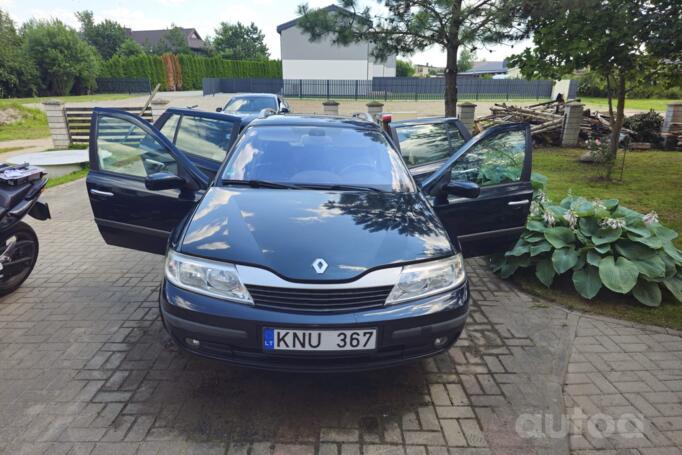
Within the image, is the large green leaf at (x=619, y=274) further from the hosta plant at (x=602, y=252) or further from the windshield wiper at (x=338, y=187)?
the windshield wiper at (x=338, y=187)

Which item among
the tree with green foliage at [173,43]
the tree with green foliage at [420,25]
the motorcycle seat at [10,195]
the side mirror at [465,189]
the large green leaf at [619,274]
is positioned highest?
the tree with green foliage at [173,43]

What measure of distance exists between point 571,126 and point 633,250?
36.2 feet

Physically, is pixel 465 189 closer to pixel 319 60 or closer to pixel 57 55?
pixel 57 55

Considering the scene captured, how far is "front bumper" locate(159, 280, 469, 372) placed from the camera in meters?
2.28

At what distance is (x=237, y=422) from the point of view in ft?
8.17

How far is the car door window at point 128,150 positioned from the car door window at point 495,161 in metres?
2.64

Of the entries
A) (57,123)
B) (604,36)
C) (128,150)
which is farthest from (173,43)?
(128,150)

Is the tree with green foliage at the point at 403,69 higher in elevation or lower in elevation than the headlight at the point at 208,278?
higher

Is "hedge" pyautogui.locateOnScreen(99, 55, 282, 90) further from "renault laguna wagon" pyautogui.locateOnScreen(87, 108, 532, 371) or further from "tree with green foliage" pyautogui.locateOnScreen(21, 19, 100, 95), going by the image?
"renault laguna wagon" pyautogui.locateOnScreen(87, 108, 532, 371)

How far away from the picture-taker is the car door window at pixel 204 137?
4984 mm

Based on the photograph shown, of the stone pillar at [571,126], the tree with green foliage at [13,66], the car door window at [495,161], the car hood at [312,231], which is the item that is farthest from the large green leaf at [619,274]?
the tree with green foliage at [13,66]

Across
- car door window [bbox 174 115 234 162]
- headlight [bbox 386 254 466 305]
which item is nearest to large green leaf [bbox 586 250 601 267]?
headlight [bbox 386 254 466 305]

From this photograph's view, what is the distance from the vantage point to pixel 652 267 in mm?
3957

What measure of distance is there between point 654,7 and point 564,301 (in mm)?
5445
